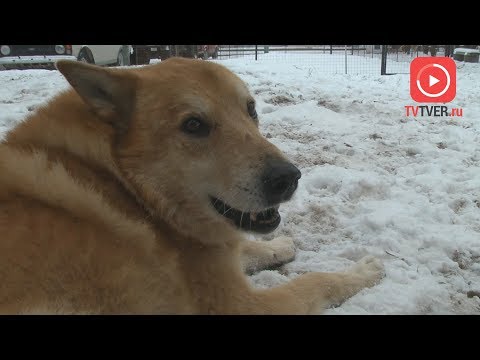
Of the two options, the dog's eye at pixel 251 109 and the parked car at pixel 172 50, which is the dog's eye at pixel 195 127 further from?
the parked car at pixel 172 50

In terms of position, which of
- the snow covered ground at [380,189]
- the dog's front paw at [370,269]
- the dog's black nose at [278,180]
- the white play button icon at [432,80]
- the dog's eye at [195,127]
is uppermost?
the white play button icon at [432,80]

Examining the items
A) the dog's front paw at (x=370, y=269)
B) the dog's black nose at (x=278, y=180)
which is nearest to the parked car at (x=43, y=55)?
the dog's black nose at (x=278, y=180)

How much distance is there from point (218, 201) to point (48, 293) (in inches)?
38.2

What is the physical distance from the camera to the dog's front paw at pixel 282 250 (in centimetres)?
314

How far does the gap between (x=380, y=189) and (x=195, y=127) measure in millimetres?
2475

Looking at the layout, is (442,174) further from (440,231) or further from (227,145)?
(227,145)

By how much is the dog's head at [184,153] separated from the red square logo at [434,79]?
5546mm

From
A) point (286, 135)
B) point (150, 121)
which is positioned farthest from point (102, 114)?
point (286, 135)

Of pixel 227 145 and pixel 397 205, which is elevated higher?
pixel 227 145

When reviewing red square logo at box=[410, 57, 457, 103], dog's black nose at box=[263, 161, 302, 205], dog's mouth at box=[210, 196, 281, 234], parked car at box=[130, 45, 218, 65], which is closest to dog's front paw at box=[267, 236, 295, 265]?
dog's mouth at box=[210, 196, 281, 234]

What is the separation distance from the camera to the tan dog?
6.19 ft

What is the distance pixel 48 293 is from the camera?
5.23 ft

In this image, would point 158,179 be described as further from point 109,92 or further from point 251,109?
point 251,109
